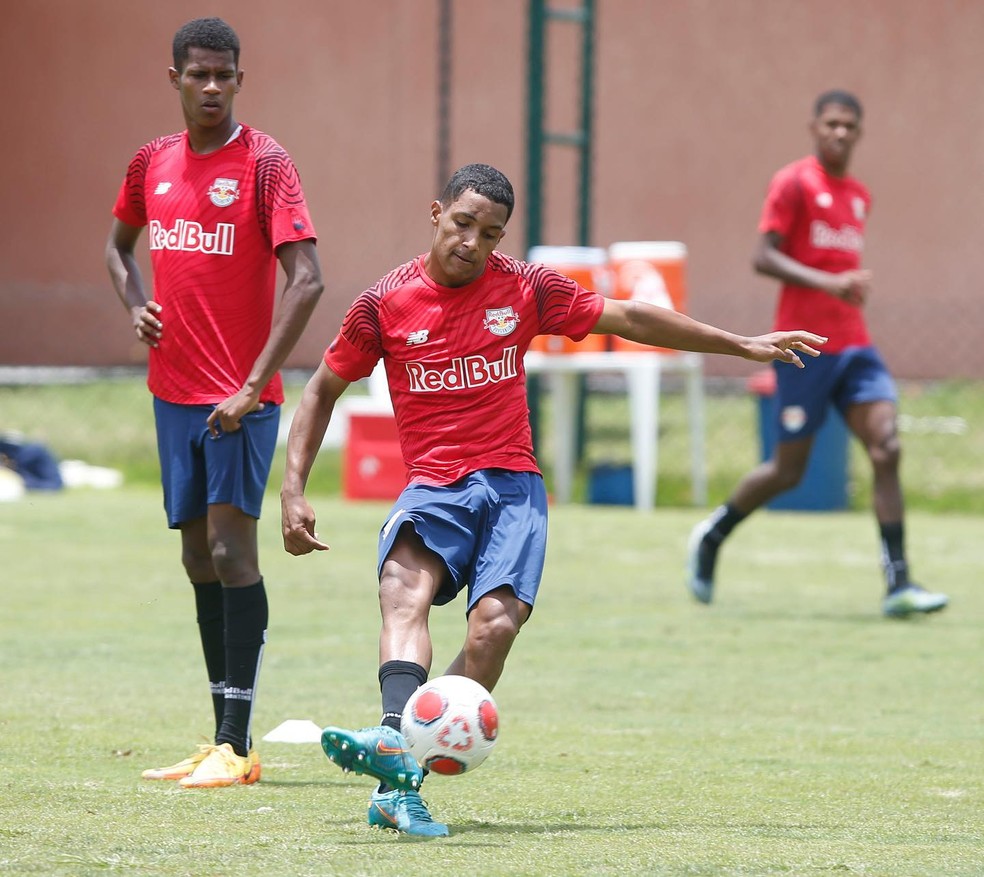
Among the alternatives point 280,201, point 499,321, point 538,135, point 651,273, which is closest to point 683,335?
point 499,321

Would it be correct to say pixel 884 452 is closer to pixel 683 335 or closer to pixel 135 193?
pixel 683 335

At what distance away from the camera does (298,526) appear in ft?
17.5

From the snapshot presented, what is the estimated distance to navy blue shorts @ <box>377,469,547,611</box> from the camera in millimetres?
5391

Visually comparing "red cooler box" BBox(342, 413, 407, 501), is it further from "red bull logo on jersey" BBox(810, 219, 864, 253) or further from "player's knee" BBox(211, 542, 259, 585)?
"player's knee" BBox(211, 542, 259, 585)

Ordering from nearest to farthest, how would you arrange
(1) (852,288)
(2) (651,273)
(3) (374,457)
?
1. (1) (852,288)
2. (3) (374,457)
3. (2) (651,273)

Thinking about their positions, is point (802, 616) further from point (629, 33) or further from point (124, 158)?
point (124, 158)

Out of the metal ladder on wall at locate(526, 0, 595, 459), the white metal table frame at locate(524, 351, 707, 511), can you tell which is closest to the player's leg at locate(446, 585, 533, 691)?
the white metal table frame at locate(524, 351, 707, 511)

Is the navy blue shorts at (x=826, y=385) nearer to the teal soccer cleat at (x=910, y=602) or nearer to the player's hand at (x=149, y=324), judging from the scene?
the teal soccer cleat at (x=910, y=602)

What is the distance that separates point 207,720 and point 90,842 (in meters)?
2.15

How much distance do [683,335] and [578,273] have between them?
368 inches

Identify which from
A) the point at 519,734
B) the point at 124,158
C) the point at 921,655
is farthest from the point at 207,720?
the point at 124,158

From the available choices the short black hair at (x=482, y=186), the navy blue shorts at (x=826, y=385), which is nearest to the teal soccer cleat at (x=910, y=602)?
the navy blue shorts at (x=826, y=385)

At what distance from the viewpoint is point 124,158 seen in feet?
69.3

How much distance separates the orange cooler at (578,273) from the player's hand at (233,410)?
911 cm
